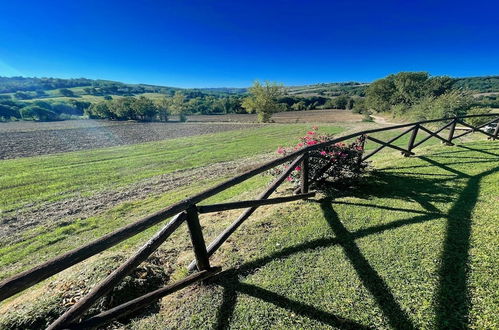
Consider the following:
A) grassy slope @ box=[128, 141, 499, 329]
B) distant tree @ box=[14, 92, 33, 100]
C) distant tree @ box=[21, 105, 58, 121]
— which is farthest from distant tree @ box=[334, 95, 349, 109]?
distant tree @ box=[14, 92, 33, 100]

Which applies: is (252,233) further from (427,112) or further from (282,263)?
(427,112)

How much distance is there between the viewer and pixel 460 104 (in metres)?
25.9

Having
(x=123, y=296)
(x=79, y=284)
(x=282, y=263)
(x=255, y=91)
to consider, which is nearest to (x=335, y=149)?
(x=282, y=263)

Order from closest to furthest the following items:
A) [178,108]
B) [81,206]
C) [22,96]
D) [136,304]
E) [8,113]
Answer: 1. [136,304]
2. [81,206]
3. [178,108]
4. [8,113]
5. [22,96]

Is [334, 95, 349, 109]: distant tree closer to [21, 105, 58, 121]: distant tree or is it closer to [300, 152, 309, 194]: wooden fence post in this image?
[300, 152, 309, 194]: wooden fence post

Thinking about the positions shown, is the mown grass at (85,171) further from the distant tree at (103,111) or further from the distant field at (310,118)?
the distant tree at (103,111)

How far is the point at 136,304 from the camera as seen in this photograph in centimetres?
260

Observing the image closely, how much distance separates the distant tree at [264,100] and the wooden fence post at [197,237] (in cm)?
5258

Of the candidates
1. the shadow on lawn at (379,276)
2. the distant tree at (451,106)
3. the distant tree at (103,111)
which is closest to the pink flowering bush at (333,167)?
the shadow on lawn at (379,276)

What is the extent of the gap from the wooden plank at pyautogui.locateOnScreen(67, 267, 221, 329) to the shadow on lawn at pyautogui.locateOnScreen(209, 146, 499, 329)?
10.6 inches

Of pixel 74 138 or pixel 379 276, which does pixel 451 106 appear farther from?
pixel 74 138

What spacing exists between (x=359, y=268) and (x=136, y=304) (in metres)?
3.01

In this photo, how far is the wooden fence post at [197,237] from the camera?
9.80ft

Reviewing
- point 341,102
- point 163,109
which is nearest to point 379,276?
point 163,109
